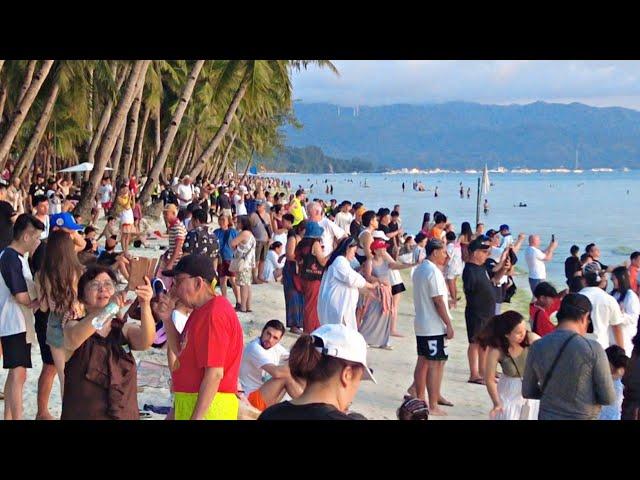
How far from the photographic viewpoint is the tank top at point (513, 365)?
6.23 m

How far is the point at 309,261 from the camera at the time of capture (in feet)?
31.6

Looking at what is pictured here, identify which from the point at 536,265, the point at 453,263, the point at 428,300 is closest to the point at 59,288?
the point at 428,300

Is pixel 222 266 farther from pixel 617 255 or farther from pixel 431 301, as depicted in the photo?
pixel 617 255

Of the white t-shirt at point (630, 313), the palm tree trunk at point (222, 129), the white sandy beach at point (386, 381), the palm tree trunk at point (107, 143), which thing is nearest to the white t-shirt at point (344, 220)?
the white sandy beach at point (386, 381)

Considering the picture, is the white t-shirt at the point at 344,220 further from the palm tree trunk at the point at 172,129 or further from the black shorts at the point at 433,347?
the palm tree trunk at the point at 172,129

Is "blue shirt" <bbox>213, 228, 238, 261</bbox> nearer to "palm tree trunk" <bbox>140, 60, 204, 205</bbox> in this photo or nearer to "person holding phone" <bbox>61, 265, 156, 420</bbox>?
"person holding phone" <bbox>61, 265, 156, 420</bbox>

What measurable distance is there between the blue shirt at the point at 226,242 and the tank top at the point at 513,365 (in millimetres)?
6613

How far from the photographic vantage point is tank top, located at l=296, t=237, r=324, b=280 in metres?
9.55

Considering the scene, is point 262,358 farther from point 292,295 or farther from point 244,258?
point 244,258

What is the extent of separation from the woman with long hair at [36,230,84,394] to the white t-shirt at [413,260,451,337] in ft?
11.3

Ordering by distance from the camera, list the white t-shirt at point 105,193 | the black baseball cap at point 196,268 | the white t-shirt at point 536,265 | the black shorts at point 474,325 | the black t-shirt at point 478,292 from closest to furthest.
Result: the black baseball cap at point 196,268, the black t-shirt at point 478,292, the black shorts at point 474,325, the white t-shirt at point 536,265, the white t-shirt at point 105,193

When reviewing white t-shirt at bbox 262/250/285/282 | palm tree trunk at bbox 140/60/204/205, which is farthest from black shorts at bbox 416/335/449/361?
palm tree trunk at bbox 140/60/204/205

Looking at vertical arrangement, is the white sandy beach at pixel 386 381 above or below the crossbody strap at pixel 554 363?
below
